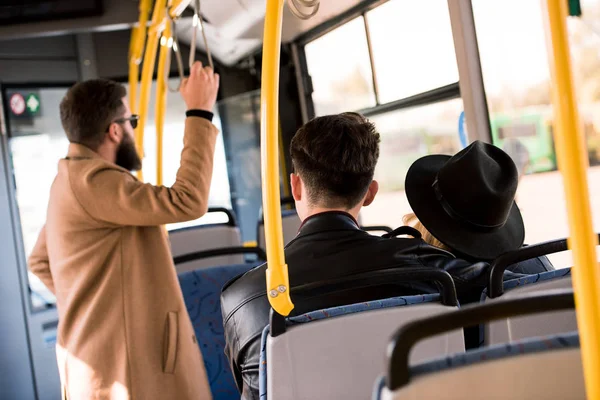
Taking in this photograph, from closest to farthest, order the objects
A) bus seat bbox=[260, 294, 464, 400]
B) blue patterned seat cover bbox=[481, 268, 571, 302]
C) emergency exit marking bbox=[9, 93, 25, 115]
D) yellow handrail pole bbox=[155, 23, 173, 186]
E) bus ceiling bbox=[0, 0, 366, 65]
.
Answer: bus seat bbox=[260, 294, 464, 400] < blue patterned seat cover bbox=[481, 268, 571, 302] < yellow handrail pole bbox=[155, 23, 173, 186] < bus ceiling bbox=[0, 0, 366, 65] < emergency exit marking bbox=[9, 93, 25, 115]

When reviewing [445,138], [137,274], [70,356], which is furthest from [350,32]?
[70,356]

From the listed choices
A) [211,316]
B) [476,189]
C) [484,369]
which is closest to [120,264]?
[211,316]

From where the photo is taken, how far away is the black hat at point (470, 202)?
175 cm

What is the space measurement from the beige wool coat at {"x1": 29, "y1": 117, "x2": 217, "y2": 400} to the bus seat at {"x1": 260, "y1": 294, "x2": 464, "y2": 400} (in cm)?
96

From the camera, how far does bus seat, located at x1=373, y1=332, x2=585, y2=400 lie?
81cm

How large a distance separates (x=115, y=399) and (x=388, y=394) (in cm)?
158

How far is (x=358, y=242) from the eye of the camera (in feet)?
5.20

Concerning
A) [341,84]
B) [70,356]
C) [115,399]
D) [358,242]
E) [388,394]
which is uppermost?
[341,84]

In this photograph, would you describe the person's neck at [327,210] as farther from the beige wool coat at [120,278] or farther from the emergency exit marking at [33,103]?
the emergency exit marking at [33,103]

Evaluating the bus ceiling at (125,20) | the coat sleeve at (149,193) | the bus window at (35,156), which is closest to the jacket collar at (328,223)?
the coat sleeve at (149,193)

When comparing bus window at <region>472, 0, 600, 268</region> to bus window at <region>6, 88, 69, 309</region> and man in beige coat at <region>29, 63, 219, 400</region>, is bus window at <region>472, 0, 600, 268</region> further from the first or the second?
bus window at <region>6, 88, 69, 309</region>

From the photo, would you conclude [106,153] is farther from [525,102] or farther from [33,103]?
[33,103]

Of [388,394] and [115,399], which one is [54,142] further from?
[388,394]

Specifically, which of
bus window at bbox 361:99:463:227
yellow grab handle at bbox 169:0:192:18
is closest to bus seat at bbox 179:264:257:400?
bus window at bbox 361:99:463:227
